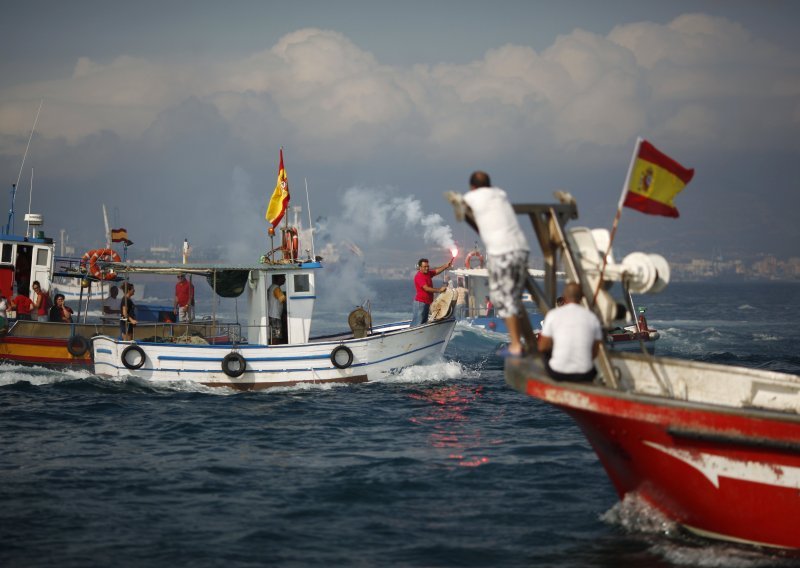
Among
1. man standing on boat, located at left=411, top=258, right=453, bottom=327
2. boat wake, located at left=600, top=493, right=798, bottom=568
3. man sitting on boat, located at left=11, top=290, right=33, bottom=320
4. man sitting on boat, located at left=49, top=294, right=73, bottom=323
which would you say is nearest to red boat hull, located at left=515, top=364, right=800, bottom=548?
boat wake, located at left=600, top=493, right=798, bottom=568

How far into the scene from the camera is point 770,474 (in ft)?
29.9

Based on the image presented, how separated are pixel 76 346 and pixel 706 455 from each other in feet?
63.3

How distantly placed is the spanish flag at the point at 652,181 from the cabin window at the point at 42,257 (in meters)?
22.6

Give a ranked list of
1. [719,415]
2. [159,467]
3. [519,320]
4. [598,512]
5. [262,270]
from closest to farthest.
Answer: [719,415], [519,320], [598,512], [159,467], [262,270]

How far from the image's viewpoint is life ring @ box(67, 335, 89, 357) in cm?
2441

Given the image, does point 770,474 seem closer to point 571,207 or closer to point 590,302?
point 590,302

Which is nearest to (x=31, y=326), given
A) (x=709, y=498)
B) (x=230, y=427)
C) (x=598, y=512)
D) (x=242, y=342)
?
(x=242, y=342)

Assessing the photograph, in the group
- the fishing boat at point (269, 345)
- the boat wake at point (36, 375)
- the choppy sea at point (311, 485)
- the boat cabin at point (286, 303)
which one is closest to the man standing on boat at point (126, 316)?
the fishing boat at point (269, 345)

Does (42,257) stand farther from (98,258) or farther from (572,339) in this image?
(572,339)

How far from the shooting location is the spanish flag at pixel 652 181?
9398 millimetres

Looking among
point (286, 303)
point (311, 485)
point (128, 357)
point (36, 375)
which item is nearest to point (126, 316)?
point (128, 357)

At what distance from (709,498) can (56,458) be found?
410 inches

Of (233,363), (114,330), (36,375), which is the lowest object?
(36,375)

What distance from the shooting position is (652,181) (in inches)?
378
